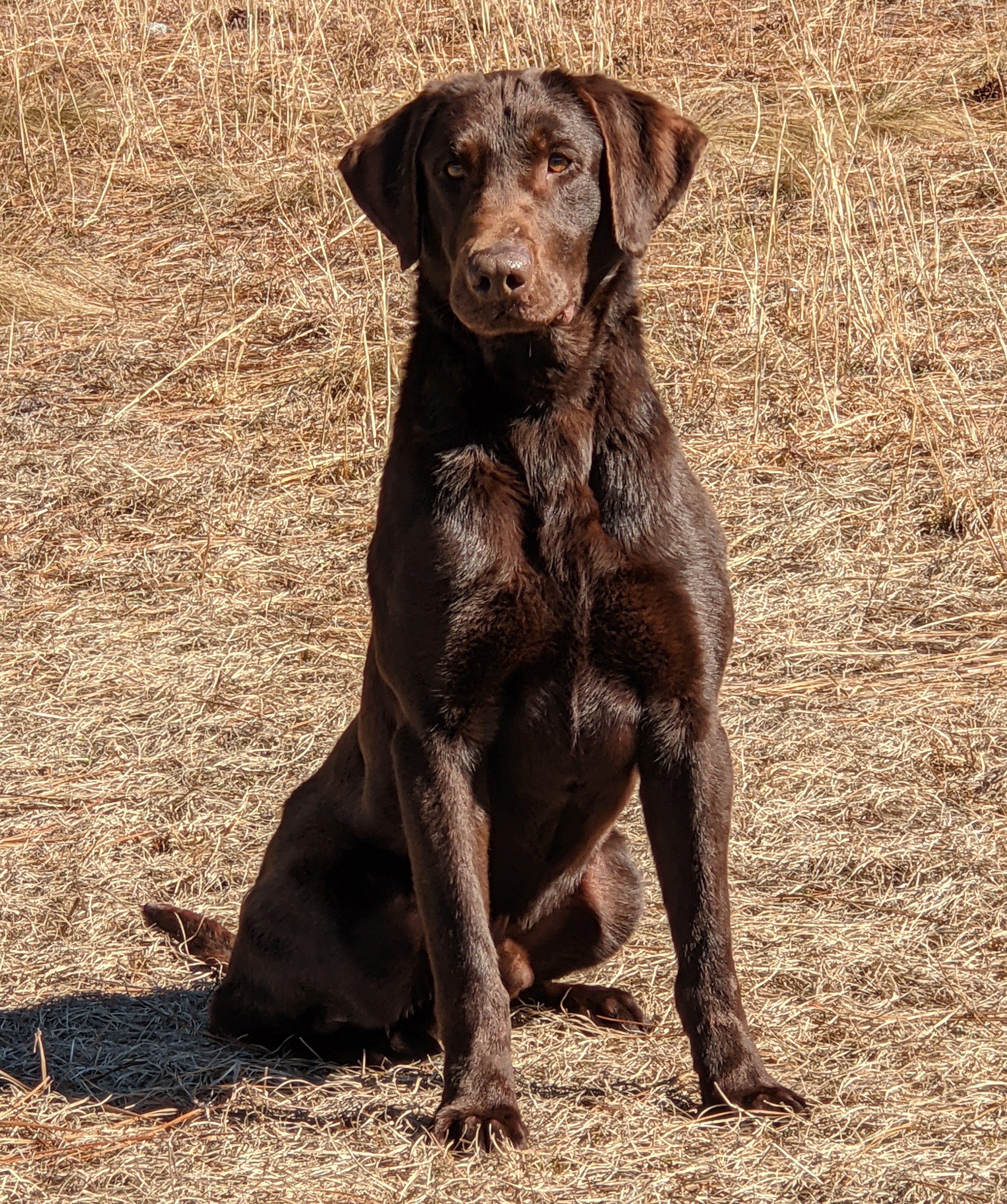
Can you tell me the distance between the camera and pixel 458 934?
2674 mm

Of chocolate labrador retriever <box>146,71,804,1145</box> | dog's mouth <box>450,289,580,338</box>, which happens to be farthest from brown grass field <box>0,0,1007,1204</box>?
dog's mouth <box>450,289,580,338</box>

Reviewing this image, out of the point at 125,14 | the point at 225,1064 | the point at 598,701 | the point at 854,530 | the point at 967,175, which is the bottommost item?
the point at 225,1064

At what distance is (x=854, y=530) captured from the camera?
5.49 meters

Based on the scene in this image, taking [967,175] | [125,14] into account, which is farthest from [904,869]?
[125,14]

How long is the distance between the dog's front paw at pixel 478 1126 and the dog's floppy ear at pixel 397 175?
1.44m

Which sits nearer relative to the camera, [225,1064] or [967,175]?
[225,1064]

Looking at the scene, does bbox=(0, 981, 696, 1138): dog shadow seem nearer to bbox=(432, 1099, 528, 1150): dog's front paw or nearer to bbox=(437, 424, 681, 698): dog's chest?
bbox=(432, 1099, 528, 1150): dog's front paw

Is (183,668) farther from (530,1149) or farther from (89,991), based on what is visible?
(530,1149)

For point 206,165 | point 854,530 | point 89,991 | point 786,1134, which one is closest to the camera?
point 786,1134

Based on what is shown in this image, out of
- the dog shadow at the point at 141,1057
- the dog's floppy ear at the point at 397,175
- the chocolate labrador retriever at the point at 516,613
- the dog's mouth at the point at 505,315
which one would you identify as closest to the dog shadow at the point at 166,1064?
the dog shadow at the point at 141,1057

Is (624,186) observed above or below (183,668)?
above

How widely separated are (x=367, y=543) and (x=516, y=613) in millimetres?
3070

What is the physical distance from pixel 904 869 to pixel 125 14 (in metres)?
7.30

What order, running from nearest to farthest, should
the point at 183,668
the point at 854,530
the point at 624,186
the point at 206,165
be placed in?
the point at 624,186
the point at 183,668
the point at 854,530
the point at 206,165
